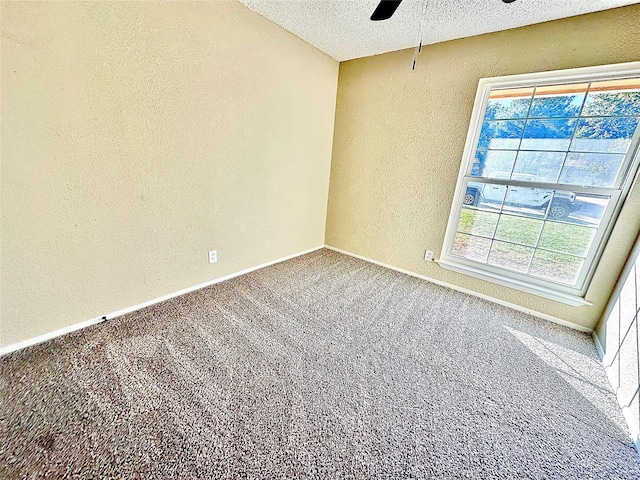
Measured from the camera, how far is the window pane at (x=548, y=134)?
6.49 ft

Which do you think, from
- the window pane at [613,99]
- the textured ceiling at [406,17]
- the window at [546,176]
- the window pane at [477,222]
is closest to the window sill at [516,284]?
the window at [546,176]

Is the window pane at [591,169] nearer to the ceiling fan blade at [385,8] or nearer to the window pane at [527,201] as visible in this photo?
the window pane at [527,201]

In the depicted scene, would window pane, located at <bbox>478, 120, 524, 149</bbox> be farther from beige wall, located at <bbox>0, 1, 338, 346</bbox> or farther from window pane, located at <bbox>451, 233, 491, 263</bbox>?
beige wall, located at <bbox>0, 1, 338, 346</bbox>

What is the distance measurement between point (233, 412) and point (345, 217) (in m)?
2.50

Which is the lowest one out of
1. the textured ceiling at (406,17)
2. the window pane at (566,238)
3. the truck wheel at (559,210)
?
the window pane at (566,238)

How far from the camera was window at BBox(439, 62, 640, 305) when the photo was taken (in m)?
1.83

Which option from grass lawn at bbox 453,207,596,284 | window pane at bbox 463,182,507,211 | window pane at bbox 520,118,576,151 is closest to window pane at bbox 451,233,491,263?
Answer: grass lawn at bbox 453,207,596,284

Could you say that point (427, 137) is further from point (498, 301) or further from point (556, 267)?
point (498, 301)

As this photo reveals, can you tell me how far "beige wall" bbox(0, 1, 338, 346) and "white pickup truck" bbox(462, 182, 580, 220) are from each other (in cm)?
194

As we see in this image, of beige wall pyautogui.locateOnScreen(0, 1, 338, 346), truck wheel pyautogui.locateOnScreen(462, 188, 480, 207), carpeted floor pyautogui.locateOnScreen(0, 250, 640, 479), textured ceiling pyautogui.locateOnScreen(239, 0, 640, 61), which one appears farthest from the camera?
truck wheel pyautogui.locateOnScreen(462, 188, 480, 207)

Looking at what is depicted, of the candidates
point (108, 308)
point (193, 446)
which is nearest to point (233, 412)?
point (193, 446)

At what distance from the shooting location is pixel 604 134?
1.86 metres

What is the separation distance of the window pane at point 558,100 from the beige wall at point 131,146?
2080 mm

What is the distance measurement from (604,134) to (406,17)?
5.59 feet
